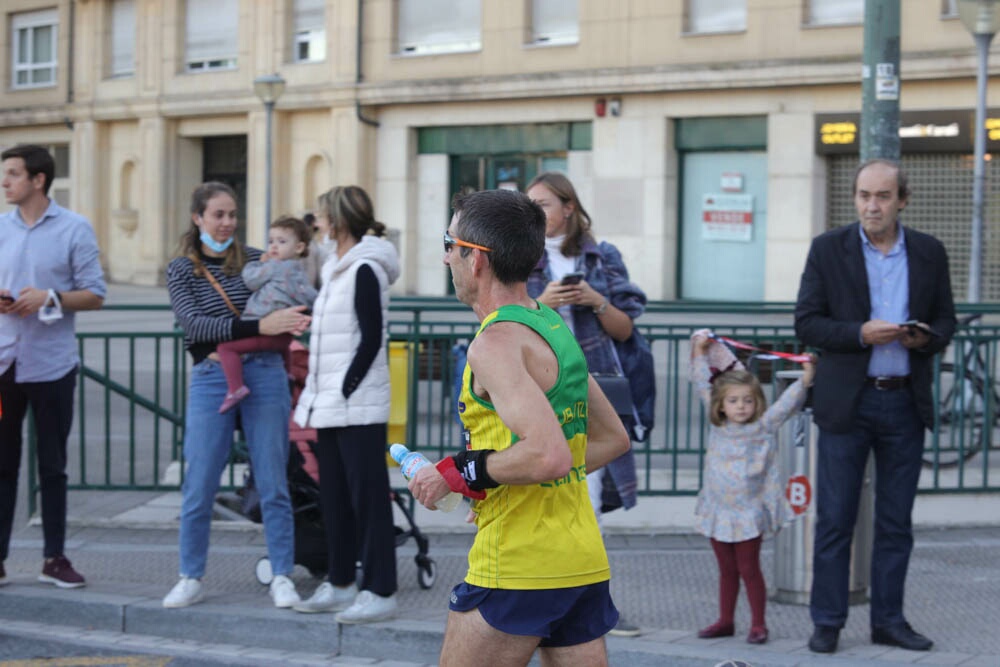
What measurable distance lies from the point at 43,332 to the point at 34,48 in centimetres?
3142

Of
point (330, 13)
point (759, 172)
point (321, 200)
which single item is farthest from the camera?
point (330, 13)

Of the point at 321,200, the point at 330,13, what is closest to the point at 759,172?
the point at 330,13

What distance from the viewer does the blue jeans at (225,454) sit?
646 cm

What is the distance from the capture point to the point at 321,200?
6375 mm

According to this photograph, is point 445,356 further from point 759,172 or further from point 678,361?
point 759,172

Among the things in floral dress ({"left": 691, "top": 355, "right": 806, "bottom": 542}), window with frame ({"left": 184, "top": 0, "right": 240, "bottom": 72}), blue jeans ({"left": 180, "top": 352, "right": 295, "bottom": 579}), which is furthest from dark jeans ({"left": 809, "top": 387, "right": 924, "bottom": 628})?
window with frame ({"left": 184, "top": 0, "right": 240, "bottom": 72})

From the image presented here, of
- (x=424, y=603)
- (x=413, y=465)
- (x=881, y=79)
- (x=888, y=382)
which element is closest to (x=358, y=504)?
(x=424, y=603)

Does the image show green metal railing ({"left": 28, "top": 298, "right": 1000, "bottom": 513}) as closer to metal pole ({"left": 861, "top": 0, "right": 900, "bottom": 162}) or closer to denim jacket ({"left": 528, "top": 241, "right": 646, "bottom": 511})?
metal pole ({"left": 861, "top": 0, "right": 900, "bottom": 162})

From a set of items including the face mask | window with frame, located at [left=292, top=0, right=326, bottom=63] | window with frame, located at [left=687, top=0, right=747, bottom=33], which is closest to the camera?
the face mask

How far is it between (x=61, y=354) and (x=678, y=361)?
3584mm

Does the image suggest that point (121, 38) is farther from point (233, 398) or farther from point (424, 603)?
point (424, 603)

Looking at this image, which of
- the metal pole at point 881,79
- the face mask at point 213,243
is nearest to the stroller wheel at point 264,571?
the face mask at point 213,243

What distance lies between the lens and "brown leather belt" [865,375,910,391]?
5668mm

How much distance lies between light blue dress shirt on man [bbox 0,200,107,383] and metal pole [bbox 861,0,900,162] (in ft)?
12.4
